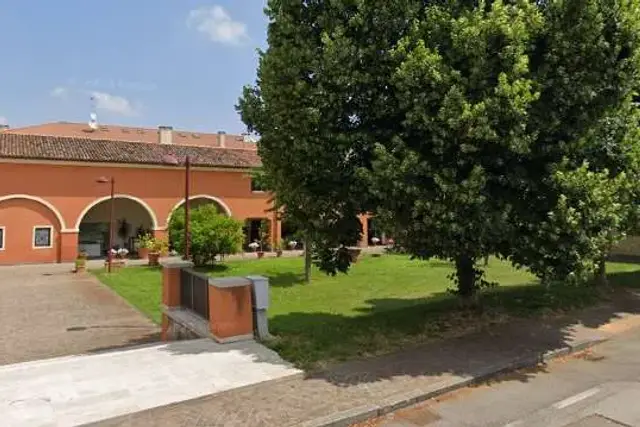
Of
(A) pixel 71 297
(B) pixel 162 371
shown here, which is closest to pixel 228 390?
(B) pixel 162 371

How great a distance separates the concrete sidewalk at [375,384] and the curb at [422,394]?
0.01m

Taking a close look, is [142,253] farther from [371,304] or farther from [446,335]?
[446,335]

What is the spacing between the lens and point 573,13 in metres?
7.39

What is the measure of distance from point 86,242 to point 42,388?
29677 millimetres

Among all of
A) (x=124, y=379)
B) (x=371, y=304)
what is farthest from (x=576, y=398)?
A: (x=371, y=304)

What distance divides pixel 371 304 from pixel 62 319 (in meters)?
9.67

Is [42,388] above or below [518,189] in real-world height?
below

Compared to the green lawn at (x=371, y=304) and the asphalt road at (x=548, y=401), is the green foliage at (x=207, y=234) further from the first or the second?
the asphalt road at (x=548, y=401)

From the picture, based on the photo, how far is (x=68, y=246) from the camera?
31.4m

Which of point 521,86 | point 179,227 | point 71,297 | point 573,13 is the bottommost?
point 71,297

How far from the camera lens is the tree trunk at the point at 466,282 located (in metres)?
10.4

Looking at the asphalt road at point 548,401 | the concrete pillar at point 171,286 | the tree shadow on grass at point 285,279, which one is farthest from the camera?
the tree shadow on grass at point 285,279

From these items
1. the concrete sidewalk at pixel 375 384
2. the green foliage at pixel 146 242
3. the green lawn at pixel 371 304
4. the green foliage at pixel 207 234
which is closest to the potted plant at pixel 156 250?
the green foliage at pixel 146 242

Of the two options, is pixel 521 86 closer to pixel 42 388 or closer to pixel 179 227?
pixel 42 388
